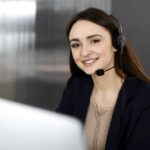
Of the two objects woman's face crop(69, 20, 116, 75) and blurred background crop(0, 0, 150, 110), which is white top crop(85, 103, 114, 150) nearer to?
woman's face crop(69, 20, 116, 75)

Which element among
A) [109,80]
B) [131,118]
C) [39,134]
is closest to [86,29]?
[109,80]

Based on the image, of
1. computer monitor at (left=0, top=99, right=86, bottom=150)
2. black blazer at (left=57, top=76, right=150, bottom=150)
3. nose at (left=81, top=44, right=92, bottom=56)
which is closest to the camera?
computer monitor at (left=0, top=99, right=86, bottom=150)

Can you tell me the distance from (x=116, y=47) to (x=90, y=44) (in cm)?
10

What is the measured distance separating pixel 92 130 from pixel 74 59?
0.29 m

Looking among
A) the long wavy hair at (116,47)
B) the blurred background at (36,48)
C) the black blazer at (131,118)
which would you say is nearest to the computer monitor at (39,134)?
the black blazer at (131,118)

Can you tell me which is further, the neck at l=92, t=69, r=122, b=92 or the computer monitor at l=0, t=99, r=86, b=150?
the neck at l=92, t=69, r=122, b=92

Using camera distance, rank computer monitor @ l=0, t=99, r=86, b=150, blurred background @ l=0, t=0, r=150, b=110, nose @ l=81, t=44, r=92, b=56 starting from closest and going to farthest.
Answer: computer monitor @ l=0, t=99, r=86, b=150 < nose @ l=81, t=44, r=92, b=56 < blurred background @ l=0, t=0, r=150, b=110

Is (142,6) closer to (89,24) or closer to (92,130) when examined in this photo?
(89,24)

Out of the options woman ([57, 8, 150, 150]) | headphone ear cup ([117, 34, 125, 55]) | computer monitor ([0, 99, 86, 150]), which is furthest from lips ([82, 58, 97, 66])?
computer monitor ([0, 99, 86, 150])

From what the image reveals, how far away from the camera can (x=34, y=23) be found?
4.99 ft

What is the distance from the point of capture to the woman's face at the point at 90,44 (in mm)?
1175

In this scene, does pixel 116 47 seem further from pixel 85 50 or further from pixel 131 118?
pixel 131 118

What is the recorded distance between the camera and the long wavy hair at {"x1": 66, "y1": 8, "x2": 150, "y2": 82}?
1.19 meters

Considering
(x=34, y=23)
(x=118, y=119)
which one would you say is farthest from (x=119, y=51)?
(x=34, y=23)
